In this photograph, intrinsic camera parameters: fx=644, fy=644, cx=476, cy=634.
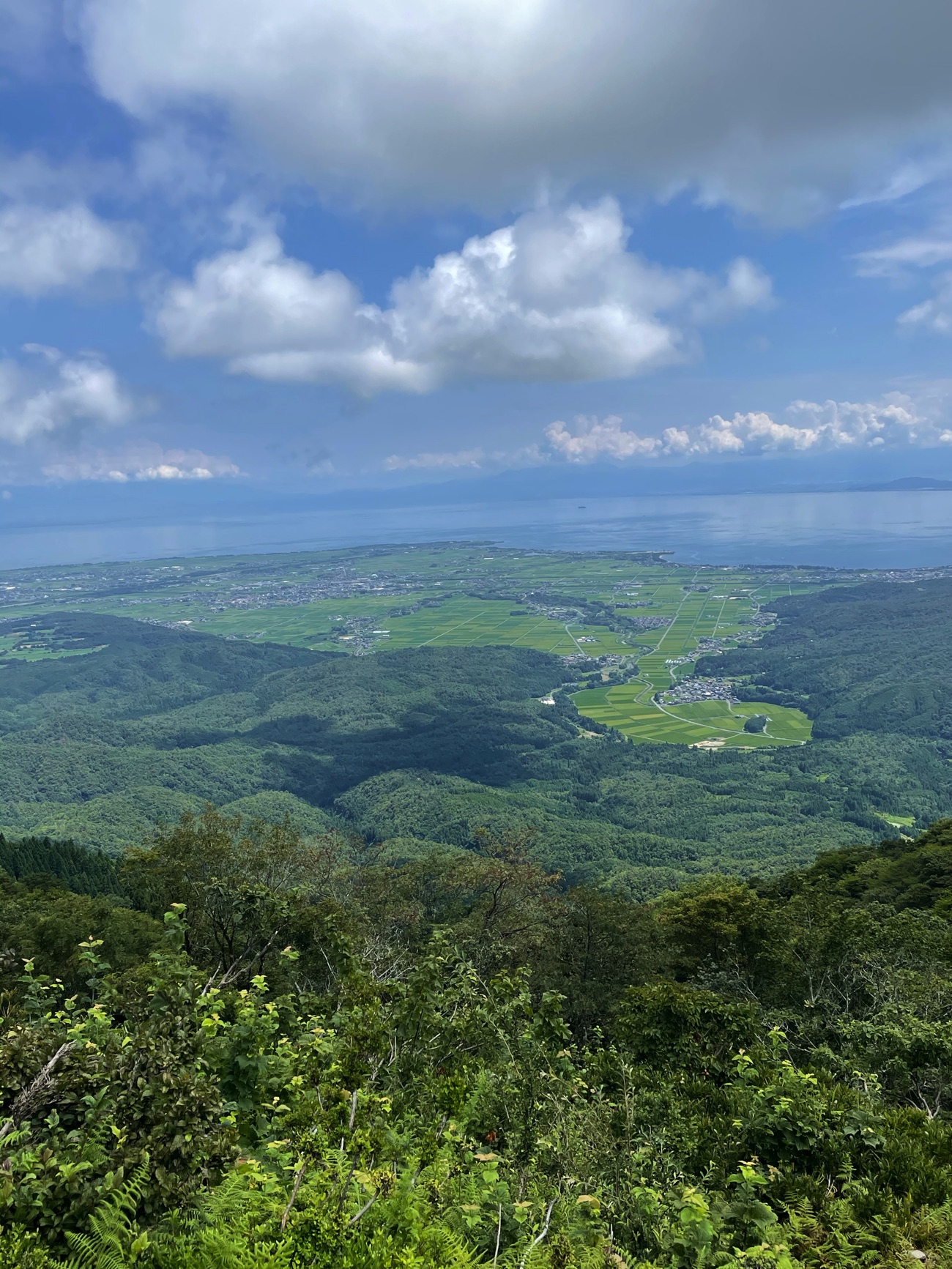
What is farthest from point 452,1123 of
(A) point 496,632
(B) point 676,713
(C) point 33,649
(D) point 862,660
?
(C) point 33,649

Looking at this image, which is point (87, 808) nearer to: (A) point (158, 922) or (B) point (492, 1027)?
(A) point (158, 922)

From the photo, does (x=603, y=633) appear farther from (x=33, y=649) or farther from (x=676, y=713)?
(x=33, y=649)

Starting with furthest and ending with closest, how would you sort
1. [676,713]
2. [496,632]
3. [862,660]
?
[496,632] → [862,660] → [676,713]

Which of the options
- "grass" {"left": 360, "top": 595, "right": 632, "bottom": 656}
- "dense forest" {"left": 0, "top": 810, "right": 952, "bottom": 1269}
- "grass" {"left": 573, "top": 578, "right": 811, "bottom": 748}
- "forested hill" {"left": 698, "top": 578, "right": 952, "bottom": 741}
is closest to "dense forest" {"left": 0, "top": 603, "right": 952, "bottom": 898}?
"forested hill" {"left": 698, "top": 578, "right": 952, "bottom": 741}

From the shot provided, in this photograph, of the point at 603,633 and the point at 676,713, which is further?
the point at 603,633

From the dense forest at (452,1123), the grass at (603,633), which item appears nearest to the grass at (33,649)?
the grass at (603,633)

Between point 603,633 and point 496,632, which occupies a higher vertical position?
point 496,632
